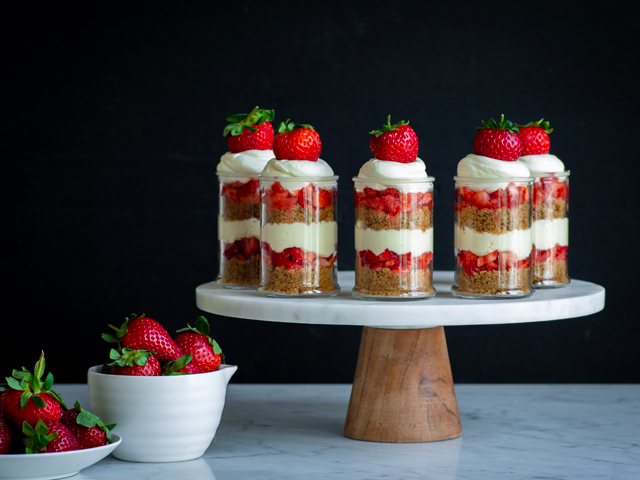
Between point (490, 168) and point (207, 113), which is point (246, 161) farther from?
point (207, 113)

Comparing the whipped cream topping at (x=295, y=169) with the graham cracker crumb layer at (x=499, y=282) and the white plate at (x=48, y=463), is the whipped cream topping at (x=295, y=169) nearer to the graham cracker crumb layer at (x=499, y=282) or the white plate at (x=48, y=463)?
the graham cracker crumb layer at (x=499, y=282)

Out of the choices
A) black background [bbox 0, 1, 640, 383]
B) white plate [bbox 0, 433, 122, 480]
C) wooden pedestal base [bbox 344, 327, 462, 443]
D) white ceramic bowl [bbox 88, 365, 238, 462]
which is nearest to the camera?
white plate [bbox 0, 433, 122, 480]

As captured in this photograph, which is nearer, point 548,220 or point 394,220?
point 394,220

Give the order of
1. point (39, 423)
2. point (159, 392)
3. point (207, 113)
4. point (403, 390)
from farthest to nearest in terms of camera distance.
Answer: point (207, 113) < point (403, 390) < point (159, 392) < point (39, 423)

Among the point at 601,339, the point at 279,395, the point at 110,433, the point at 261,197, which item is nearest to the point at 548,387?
the point at 601,339

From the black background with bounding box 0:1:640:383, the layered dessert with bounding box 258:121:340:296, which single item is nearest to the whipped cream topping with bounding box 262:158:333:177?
the layered dessert with bounding box 258:121:340:296

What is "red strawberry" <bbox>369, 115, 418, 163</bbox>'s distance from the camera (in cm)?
130

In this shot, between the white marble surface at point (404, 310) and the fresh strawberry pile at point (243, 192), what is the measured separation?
205 mm

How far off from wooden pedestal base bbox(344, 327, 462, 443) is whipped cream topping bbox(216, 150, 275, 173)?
35cm

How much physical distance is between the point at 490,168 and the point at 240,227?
0.45 m

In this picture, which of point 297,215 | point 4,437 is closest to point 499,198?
point 297,215

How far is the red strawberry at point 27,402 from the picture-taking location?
117 cm

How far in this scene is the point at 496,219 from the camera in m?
1.30

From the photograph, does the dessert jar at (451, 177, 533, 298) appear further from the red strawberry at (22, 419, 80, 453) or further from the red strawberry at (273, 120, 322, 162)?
the red strawberry at (22, 419, 80, 453)
